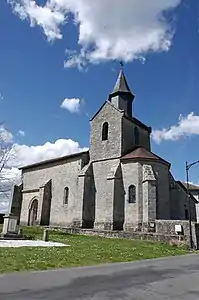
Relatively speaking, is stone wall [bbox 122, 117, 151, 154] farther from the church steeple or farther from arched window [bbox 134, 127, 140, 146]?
the church steeple

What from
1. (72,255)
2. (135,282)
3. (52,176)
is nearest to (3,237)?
(72,255)

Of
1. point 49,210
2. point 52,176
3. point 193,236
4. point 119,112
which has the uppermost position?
point 119,112

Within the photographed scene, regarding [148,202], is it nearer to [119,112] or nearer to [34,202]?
[119,112]

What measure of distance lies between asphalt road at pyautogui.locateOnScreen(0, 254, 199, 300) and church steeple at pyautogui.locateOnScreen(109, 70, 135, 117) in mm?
27642

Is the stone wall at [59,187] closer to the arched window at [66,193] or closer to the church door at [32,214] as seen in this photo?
the arched window at [66,193]

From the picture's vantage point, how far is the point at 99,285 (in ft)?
25.7

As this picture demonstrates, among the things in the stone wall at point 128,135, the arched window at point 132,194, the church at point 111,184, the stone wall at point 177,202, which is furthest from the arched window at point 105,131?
the stone wall at point 177,202

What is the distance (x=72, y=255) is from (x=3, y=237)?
9055 millimetres

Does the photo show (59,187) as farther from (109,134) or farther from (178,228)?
(178,228)

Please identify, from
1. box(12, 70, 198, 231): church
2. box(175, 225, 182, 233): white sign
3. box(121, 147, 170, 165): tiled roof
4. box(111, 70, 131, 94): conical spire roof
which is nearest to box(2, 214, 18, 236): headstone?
box(12, 70, 198, 231): church

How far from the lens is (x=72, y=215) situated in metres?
33.7

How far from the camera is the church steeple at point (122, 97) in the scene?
36594 mm

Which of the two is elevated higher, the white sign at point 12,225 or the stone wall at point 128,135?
the stone wall at point 128,135

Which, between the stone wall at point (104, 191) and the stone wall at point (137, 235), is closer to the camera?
the stone wall at point (137, 235)
